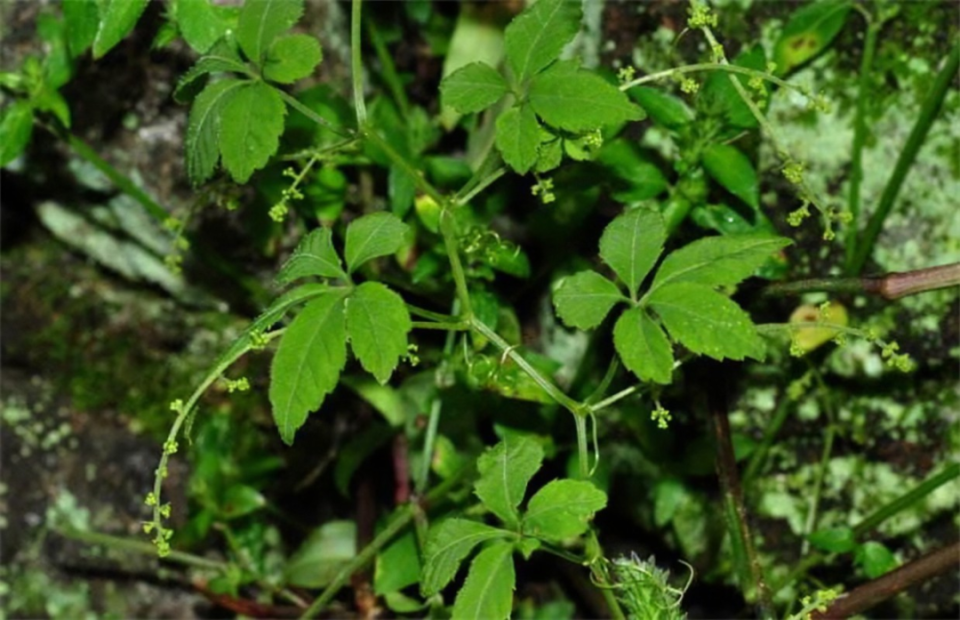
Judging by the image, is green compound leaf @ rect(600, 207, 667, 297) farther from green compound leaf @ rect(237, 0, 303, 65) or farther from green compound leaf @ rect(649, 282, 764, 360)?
green compound leaf @ rect(237, 0, 303, 65)

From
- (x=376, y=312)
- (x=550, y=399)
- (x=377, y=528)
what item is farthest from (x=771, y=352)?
(x=376, y=312)

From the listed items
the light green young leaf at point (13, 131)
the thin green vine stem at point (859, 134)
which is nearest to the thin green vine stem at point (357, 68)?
the light green young leaf at point (13, 131)

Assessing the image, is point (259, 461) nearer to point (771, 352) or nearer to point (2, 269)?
point (2, 269)

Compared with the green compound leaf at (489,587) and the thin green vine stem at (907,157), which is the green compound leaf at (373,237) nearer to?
the green compound leaf at (489,587)

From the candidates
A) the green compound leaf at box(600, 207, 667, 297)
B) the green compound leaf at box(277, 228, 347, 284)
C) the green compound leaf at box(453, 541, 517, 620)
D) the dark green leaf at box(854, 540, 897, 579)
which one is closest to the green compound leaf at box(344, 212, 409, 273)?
the green compound leaf at box(277, 228, 347, 284)

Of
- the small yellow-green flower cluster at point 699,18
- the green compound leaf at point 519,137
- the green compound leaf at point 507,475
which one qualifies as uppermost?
the small yellow-green flower cluster at point 699,18

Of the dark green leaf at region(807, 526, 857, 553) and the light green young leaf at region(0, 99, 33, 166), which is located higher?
the light green young leaf at region(0, 99, 33, 166)
